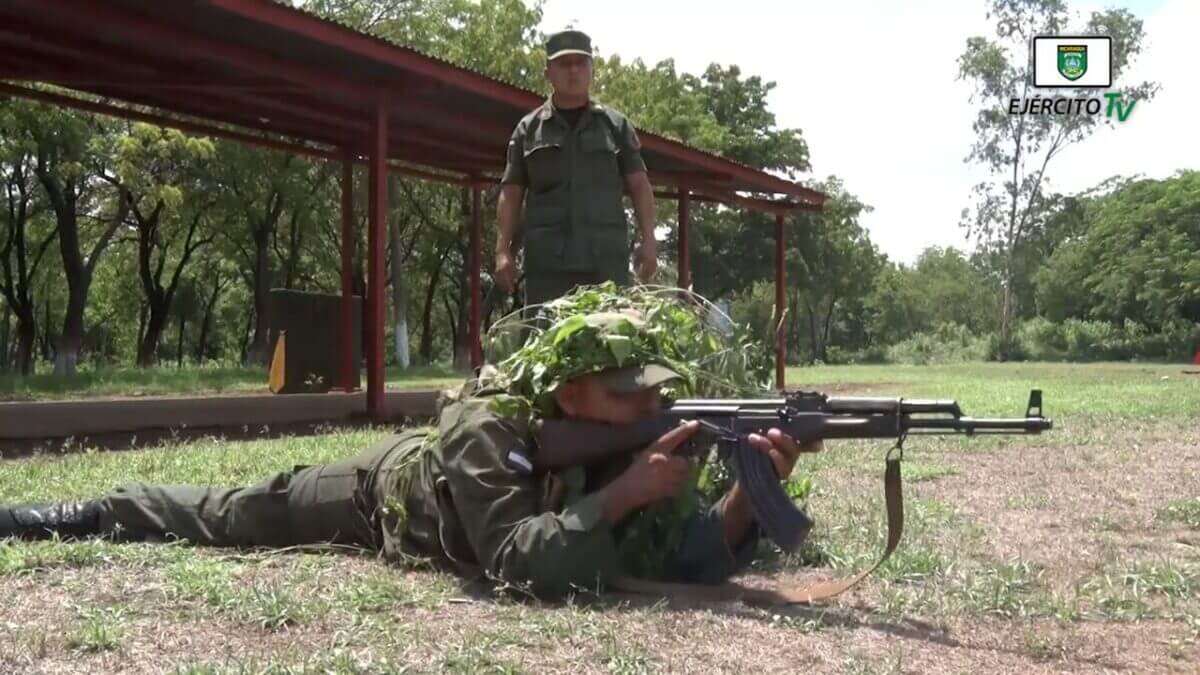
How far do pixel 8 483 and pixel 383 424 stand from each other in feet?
13.8

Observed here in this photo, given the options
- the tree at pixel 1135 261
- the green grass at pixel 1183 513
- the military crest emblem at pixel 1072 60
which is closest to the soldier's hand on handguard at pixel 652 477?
the green grass at pixel 1183 513

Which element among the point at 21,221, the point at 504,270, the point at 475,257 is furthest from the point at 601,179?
the point at 21,221

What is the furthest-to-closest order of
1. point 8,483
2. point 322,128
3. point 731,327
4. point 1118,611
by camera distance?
point 322,128, point 8,483, point 731,327, point 1118,611

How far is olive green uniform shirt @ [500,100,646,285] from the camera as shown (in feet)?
16.9

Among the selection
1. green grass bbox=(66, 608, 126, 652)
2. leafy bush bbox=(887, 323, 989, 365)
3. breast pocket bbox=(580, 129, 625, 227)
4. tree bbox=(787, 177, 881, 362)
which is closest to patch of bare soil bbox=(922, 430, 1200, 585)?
breast pocket bbox=(580, 129, 625, 227)

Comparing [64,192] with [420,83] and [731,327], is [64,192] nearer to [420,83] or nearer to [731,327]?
[420,83]

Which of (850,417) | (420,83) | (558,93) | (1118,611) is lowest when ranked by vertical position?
(1118,611)

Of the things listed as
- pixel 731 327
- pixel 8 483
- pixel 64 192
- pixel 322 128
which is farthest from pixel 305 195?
pixel 731 327

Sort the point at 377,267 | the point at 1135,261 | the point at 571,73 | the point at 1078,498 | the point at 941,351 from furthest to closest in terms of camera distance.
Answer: the point at 941,351, the point at 1135,261, the point at 377,267, the point at 1078,498, the point at 571,73

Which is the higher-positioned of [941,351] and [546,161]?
[546,161]

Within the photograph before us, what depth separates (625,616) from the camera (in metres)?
3.06

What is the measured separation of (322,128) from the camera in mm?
12602

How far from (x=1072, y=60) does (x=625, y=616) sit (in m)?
33.8

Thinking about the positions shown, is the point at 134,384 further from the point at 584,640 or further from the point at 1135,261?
the point at 1135,261
